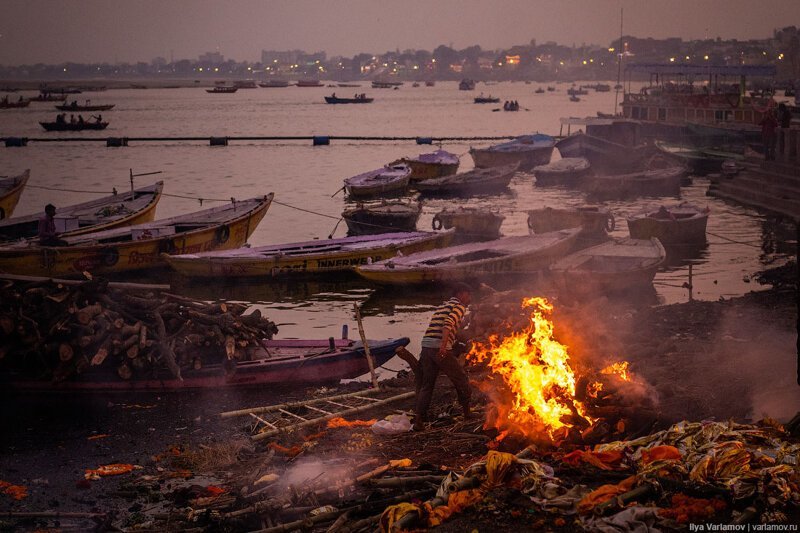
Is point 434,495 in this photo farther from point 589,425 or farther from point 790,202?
point 790,202

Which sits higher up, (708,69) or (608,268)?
(708,69)

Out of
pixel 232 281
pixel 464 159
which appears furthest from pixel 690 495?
pixel 464 159

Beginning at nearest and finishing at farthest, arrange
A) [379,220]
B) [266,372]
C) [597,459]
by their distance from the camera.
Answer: [597,459], [266,372], [379,220]

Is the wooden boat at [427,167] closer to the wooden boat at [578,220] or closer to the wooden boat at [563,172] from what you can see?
the wooden boat at [563,172]

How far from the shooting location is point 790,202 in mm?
28734

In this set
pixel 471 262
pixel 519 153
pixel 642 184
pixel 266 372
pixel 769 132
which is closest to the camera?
pixel 266 372

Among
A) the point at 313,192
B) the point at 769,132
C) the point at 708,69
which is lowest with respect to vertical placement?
the point at 313,192

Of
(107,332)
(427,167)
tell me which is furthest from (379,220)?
(427,167)

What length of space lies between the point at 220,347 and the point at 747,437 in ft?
27.5

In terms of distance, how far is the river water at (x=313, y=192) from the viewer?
2183 centimetres

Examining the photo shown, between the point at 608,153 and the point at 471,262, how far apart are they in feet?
96.7

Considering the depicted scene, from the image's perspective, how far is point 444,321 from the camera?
1064 centimetres

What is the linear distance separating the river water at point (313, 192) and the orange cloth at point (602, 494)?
34.0 ft

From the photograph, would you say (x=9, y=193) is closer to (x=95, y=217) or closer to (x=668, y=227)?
(x=95, y=217)
